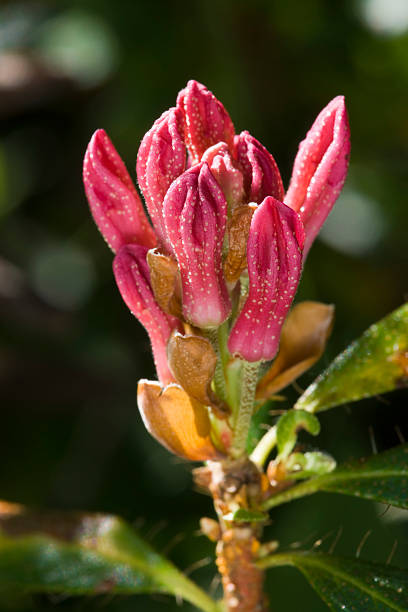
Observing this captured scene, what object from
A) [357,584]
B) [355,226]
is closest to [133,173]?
[355,226]


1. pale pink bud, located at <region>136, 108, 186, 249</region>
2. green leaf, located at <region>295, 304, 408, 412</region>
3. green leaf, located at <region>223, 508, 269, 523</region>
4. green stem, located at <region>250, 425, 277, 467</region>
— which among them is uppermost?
pale pink bud, located at <region>136, 108, 186, 249</region>

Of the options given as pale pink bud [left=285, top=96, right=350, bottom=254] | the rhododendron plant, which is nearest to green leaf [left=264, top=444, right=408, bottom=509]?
the rhododendron plant

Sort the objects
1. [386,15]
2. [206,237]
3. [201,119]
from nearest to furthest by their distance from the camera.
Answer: [206,237], [201,119], [386,15]

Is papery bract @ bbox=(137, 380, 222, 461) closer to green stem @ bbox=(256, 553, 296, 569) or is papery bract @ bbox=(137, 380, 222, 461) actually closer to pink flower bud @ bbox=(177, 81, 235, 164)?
green stem @ bbox=(256, 553, 296, 569)

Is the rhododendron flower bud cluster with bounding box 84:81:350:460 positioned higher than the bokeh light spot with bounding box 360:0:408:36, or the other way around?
the bokeh light spot with bounding box 360:0:408:36

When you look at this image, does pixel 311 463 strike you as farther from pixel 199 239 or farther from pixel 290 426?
pixel 199 239

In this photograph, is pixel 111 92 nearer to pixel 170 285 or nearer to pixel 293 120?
pixel 293 120
